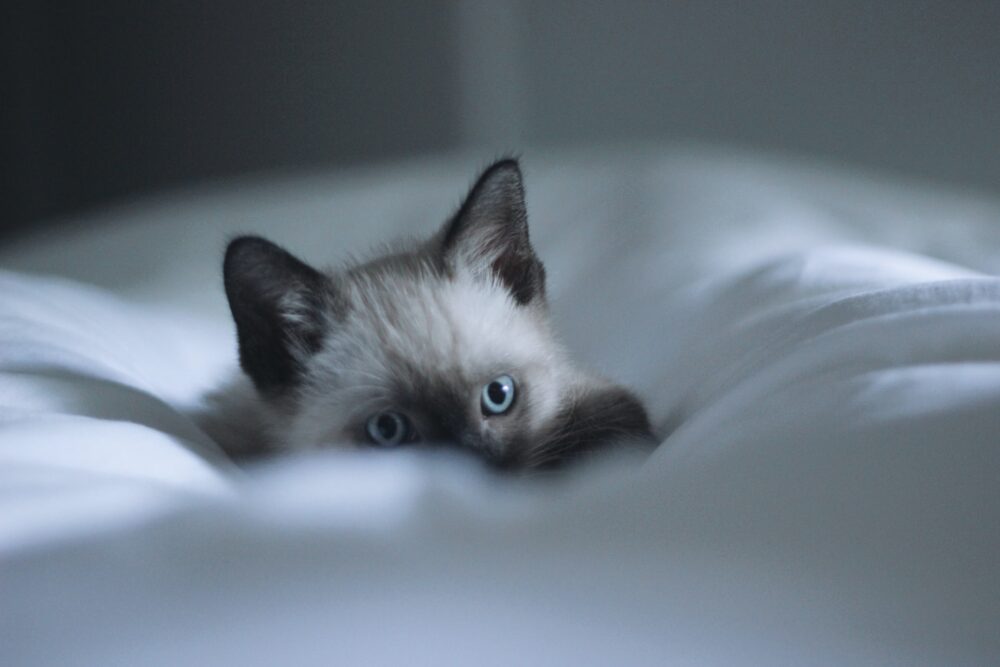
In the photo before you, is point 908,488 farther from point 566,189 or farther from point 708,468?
point 566,189

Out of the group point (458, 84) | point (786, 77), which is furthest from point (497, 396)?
point (458, 84)

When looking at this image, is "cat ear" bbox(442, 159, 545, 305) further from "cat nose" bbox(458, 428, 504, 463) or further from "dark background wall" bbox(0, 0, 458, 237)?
"dark background wall" bbox(0, 0, 458, 237)

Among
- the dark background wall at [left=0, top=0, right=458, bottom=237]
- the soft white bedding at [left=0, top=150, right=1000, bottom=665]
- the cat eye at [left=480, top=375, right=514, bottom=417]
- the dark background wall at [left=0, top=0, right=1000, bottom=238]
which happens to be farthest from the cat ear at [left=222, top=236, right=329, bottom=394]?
the dark background wall at [left=0, top=0, right=458, bottom=237]

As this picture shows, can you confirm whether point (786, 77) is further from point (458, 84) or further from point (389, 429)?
point (389, 429)

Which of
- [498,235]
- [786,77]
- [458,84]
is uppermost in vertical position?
[458,84]

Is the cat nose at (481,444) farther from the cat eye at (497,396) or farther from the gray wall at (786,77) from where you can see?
the gray wall at (786,77)

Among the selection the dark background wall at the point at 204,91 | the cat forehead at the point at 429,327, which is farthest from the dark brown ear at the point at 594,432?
the dark background wall at the point at 204,91
